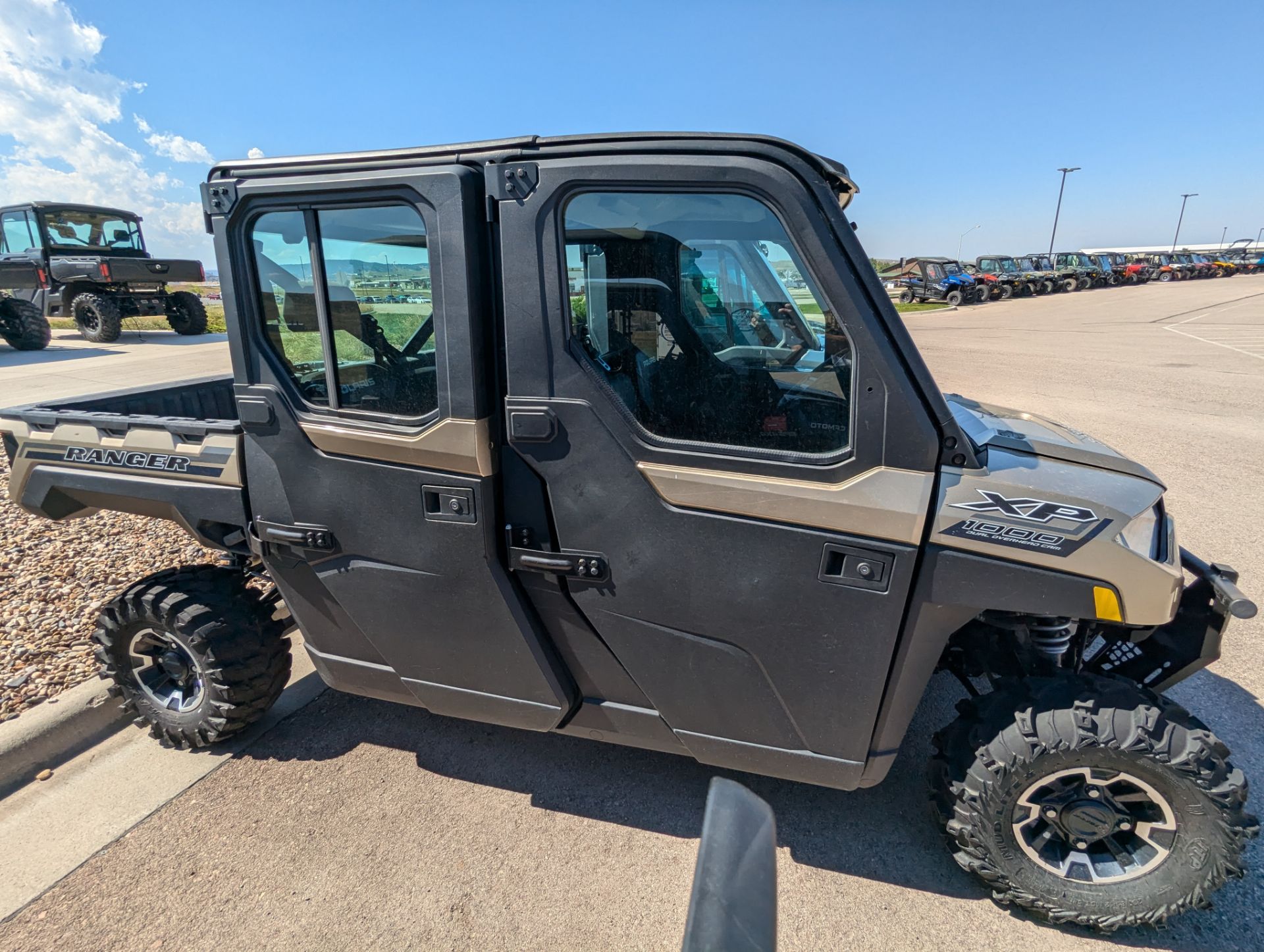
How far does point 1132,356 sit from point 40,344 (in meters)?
22.4

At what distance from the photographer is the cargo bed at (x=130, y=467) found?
8.39 ft

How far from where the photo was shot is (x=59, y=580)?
405 cm

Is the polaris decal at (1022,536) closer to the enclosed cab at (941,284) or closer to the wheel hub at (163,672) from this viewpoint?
the wheel hub at (163,672)

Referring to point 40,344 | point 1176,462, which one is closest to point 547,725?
point 1176,462

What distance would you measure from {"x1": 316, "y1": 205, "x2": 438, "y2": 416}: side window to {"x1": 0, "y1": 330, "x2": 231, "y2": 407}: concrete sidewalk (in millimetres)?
Result: 6187

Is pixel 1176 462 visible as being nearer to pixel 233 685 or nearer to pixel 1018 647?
pixel 1018 647

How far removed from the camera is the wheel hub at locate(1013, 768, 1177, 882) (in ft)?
6.70

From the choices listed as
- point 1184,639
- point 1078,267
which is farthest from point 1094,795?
point 1078,267

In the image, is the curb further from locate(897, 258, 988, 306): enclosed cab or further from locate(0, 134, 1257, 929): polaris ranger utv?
locate(897, 258, 988, 306): enclosed cab

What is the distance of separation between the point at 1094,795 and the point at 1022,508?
3.22ft

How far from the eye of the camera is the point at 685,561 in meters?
2.04

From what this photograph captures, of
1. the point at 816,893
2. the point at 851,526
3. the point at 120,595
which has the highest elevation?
the point at 851,526

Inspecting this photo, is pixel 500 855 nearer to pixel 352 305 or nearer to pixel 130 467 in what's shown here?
pixel 352 305

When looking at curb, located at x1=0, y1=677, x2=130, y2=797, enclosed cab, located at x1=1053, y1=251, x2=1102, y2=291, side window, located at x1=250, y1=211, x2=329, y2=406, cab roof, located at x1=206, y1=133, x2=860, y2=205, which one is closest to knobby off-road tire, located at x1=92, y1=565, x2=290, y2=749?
curb, located at x1=0, y1=677, x2=130, y2=797
